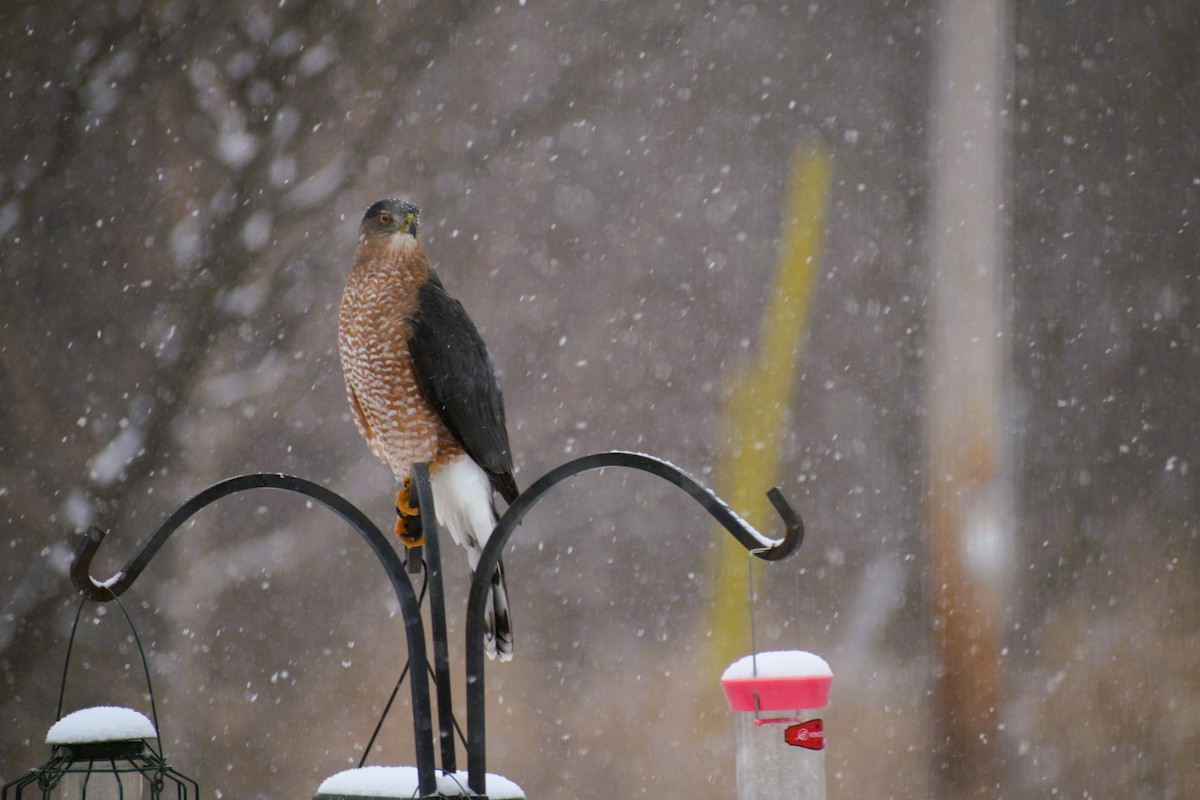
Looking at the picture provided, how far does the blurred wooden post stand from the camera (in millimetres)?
2549

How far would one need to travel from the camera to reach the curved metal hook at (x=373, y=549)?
34.0 inches

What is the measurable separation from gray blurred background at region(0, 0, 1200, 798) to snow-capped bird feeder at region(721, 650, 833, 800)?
1.54 metres

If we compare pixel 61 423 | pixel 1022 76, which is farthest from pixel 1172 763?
pixel 61 423

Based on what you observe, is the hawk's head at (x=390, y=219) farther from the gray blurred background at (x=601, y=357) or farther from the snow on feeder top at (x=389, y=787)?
the gray blurred background at (x=601, y=357)

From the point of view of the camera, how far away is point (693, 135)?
2.63 m

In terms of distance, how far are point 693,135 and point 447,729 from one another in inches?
76.4

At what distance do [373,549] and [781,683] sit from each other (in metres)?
0.34

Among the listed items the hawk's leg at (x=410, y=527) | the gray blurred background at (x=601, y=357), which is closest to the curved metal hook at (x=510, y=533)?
the hawk's leg at (x=410, y=527)

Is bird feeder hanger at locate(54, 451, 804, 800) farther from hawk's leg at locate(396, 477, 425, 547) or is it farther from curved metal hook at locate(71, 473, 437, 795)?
hawk's leg at locate(396, 477, 425, 547)

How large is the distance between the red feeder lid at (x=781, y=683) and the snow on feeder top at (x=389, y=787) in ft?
0.71

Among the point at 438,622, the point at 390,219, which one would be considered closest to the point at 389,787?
the point at 438,622

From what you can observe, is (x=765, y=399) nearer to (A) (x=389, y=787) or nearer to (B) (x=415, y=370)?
(B) (x=415, y=370)

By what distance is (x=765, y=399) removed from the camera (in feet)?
8.46

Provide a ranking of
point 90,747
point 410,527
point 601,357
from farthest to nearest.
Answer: point 601,357 < point 410,527 < point 90,747
